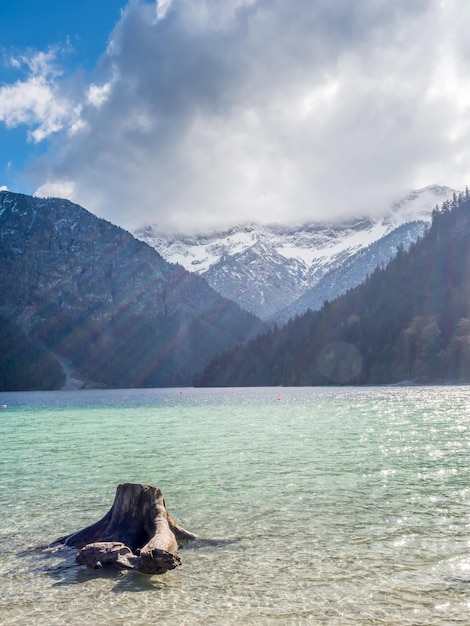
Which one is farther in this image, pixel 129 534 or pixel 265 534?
pixel 265 534

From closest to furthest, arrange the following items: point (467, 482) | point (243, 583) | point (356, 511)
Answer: point (243, 583) < point (356, 511) < point (467, 482)

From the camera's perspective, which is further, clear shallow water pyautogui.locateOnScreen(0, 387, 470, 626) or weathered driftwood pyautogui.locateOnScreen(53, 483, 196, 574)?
weathered driftwood pyautogui.locateOnScreen(53, 483, 196, 574)

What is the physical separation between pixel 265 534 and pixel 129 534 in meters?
4.29

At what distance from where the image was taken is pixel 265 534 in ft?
55.9

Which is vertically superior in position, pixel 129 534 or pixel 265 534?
pixel 129 534

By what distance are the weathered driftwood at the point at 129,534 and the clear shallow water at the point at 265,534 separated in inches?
19.7

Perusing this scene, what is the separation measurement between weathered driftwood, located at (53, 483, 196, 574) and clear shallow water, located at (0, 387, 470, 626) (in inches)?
19.7

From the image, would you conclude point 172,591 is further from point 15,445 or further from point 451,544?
point 15,445

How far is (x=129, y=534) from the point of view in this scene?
53.7 ft

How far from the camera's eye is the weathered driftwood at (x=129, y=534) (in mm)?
14719

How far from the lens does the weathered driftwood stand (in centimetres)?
1472

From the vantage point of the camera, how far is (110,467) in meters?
31.7

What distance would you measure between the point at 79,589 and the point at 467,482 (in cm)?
1760

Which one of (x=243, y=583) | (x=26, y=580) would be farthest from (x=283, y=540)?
(x=26, y=580)
